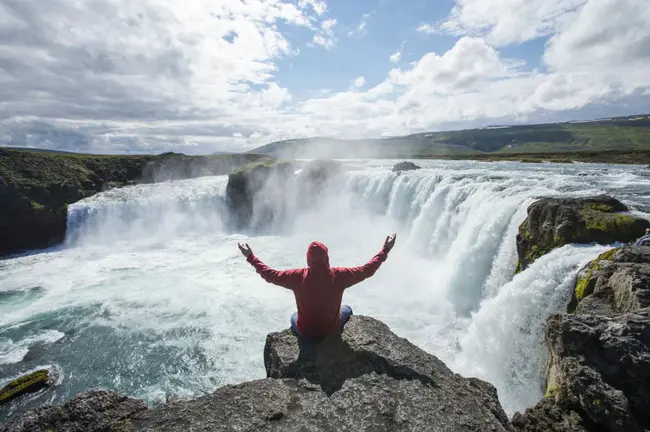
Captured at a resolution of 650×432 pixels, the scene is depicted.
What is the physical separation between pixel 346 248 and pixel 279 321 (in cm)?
1204

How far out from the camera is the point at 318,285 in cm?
472

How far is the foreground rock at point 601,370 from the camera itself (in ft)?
14.5

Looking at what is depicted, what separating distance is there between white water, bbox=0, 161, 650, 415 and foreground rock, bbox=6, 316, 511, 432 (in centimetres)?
563

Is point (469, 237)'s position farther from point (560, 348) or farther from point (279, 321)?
point (560, 348)

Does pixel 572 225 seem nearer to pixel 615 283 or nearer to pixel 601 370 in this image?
pixel 615 283

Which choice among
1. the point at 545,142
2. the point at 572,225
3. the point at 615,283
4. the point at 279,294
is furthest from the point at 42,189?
the point at 545,142

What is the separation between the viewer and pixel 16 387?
35.0 ft

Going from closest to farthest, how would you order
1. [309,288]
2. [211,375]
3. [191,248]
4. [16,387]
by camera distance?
[309,288]
[16,387]
[211,375]
[191,248]

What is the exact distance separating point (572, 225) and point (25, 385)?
18353 mm

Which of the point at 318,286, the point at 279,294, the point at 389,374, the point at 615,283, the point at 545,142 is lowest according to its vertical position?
the point at 279,294

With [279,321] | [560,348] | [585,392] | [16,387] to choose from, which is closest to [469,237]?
[279,321]

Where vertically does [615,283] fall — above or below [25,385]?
above

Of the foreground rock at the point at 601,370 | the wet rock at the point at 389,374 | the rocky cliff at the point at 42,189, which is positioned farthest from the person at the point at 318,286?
the rocky cliff at the point at 42,189

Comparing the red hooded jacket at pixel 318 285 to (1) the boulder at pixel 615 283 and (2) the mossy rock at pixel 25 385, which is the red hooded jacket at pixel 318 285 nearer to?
(1) the boulder at pixel 615 283
